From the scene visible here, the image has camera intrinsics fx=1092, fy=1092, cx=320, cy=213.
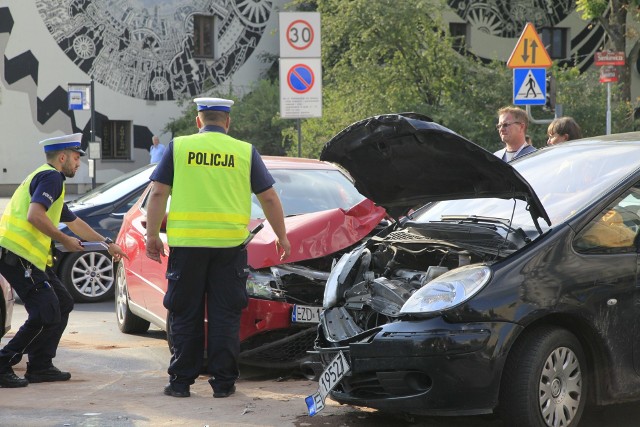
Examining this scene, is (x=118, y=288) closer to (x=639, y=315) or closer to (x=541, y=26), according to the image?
(x=639, y=315)

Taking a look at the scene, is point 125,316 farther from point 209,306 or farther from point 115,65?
point 115,65

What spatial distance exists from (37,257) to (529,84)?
913 cm

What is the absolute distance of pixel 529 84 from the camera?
14.7 meters

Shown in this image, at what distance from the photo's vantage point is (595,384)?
5.56 meters

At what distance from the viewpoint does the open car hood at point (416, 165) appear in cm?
557

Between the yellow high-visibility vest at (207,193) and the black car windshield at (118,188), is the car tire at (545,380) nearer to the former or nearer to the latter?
the yellow high-visibility vest at (207,193)

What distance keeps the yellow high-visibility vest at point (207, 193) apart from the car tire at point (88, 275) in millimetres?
5261

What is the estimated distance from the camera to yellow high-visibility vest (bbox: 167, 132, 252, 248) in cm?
663

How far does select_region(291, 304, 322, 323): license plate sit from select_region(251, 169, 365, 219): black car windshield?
116cm

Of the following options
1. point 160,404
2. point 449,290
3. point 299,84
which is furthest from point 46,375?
point 299,84

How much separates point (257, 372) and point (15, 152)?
2739 cm

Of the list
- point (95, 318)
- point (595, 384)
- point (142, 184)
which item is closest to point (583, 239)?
point (595, 384)

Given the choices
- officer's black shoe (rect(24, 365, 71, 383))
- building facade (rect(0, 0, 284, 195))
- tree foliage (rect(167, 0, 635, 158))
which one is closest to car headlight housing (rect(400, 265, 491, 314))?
officer's black shoe (rect(24, 365, 71, 383))

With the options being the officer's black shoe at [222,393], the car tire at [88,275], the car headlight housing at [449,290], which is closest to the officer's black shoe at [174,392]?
the officer's black shoe at [222,393]
